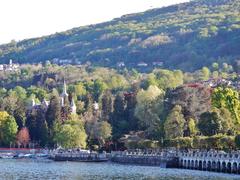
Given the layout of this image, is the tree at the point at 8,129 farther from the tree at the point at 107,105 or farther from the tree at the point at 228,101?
the tree at the point at 228,101

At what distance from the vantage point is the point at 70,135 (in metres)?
156

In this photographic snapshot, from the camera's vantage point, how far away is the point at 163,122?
140500 millimetres

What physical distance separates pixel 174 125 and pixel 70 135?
28416 millimetres

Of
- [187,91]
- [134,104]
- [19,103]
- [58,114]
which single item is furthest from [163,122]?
[19,103]

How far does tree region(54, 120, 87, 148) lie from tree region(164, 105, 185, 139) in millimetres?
25465

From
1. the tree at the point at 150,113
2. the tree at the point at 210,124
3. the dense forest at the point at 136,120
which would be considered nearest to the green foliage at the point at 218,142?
the dense forest at the point at 136,120

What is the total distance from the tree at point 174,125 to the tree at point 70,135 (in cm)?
2547

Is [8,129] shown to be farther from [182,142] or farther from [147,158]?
[182,142]

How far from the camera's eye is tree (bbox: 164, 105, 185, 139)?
434 ft

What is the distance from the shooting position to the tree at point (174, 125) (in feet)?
434

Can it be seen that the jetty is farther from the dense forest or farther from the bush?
the bush

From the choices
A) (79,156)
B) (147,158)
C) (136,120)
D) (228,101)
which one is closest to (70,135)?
(136,120)

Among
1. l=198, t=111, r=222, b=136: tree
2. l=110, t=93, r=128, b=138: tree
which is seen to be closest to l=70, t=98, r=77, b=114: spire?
l=110, t=93, r=128, b=138: tree

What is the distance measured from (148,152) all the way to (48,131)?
4004 centimetres
